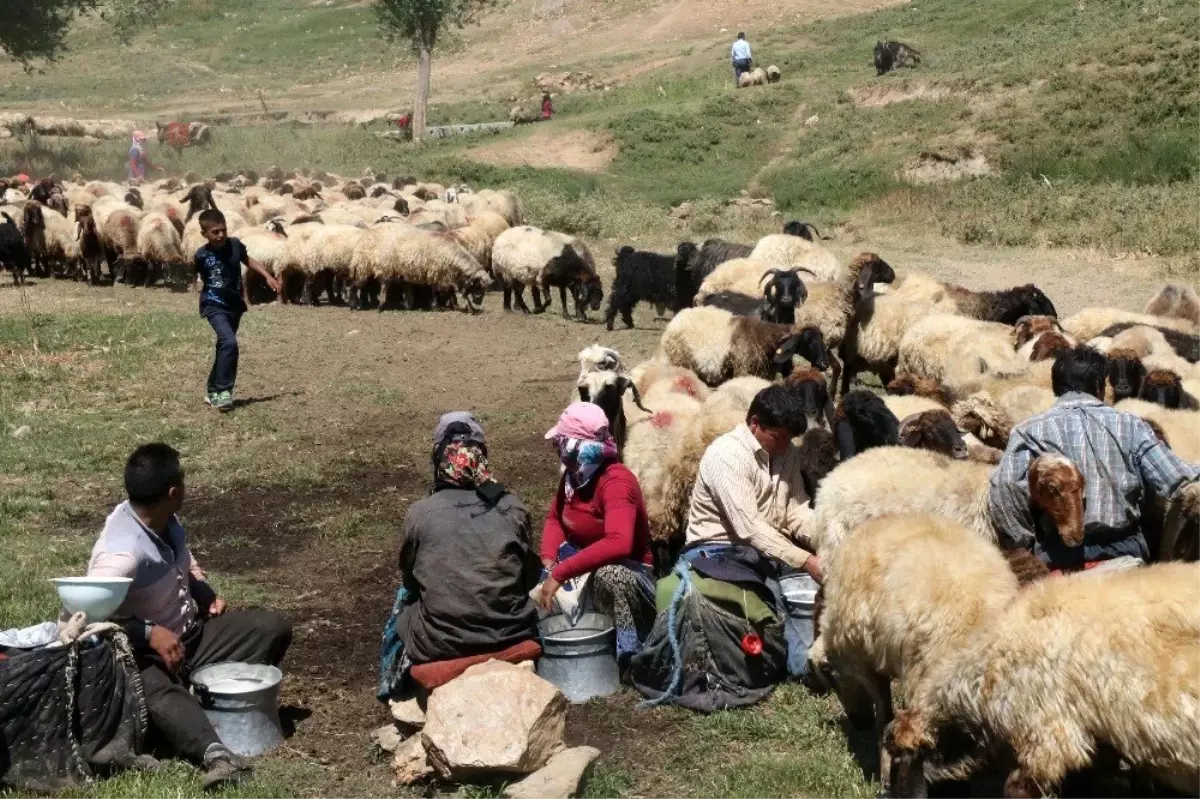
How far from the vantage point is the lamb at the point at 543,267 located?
1812cm

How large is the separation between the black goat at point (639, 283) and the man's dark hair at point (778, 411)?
1067 centimetres

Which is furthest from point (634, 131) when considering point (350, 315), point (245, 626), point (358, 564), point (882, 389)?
point (245, 626)

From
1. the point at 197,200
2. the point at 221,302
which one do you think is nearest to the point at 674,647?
the point at 221,302

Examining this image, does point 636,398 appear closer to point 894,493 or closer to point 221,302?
point 894,493

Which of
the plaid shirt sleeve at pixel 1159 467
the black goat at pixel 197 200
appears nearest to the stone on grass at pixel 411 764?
the plaid shirt sleeve at pixel 1159 467

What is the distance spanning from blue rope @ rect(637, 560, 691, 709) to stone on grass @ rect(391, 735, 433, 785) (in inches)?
43.7

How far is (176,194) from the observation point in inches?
997

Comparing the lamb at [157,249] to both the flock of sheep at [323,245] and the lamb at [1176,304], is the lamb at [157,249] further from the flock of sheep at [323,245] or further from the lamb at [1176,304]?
the lamb at [1176,304]

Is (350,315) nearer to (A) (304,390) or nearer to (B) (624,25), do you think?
(A) (304,390)

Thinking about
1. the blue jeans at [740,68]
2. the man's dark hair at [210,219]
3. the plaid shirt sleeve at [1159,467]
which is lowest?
the plaid shirt sleeve at [1159,467]

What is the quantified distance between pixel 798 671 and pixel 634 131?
29.4 meters

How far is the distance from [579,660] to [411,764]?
994 mm

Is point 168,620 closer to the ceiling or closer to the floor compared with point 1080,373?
closer to the floor

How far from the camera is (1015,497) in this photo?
5.38 meters
